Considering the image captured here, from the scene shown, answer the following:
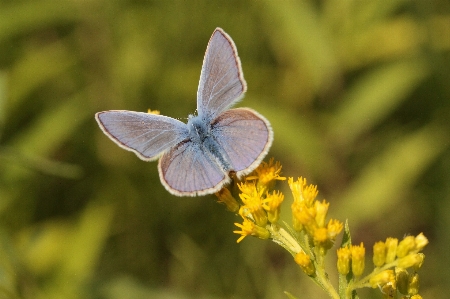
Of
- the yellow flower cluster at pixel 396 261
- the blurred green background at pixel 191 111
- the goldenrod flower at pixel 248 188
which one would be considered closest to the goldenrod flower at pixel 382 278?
the yellow flower cluster at pixel 396 261

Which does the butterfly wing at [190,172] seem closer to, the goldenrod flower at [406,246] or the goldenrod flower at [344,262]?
the goldenrod flower at [344,262]

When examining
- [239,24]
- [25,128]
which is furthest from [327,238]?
[25,128]

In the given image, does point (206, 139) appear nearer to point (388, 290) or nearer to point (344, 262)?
point (344, 262)

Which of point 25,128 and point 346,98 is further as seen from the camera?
point 25,128

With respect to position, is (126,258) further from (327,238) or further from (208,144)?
(327,238)

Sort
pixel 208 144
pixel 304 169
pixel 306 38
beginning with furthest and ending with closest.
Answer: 1. pixel 304 169
2. pixel 306 38
3. pixel 208 144
